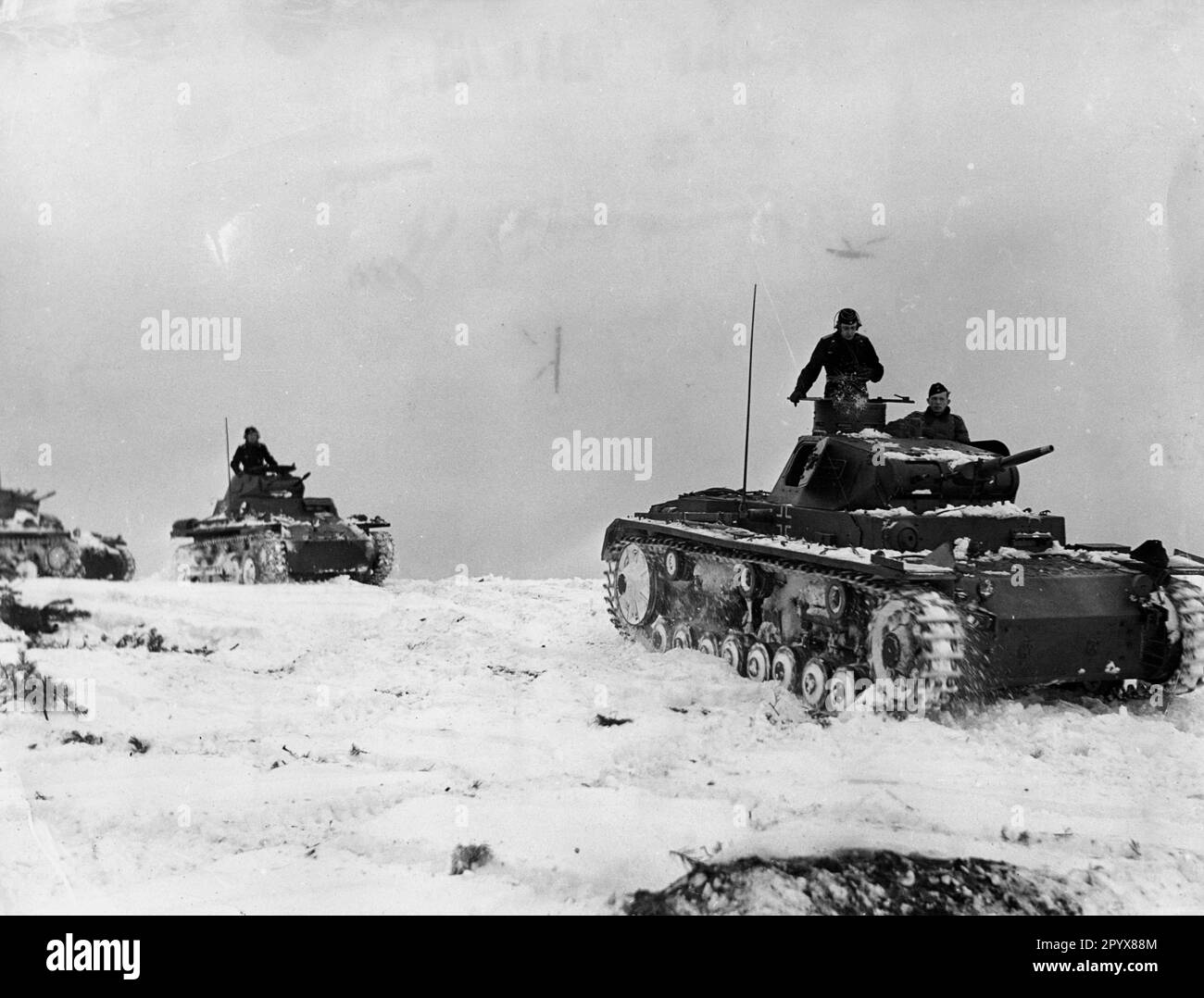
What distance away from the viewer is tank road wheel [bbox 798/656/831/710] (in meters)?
7.54

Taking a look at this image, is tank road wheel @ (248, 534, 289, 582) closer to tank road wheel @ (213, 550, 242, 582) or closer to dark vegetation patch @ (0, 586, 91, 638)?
tank road wheel @ (213, 550, 242, 582)

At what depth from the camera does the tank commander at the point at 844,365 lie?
30.5 ft

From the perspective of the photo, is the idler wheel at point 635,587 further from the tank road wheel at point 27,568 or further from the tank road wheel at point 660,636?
the tank road wheel at point 27,568

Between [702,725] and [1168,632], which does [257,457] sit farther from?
[1168,632]

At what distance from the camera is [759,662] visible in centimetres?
852

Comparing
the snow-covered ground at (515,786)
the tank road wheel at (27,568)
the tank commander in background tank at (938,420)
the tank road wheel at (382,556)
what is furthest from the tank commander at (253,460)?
the tank commander in background tank at (938,420)

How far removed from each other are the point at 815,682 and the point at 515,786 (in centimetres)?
308

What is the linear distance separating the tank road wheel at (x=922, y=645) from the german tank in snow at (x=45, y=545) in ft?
18.7

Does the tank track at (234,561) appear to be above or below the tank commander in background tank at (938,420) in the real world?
below

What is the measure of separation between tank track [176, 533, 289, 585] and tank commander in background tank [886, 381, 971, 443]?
9.87 meters

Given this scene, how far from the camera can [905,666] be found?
676cm

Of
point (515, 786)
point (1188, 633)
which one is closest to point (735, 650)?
point (1188, 633)
